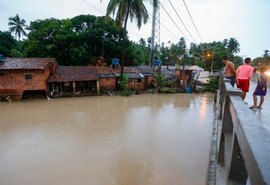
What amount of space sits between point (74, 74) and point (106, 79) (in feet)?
11.2

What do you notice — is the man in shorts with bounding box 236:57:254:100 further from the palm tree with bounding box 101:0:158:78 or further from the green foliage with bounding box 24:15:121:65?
the green foliage with bounding box 24:15:121:65

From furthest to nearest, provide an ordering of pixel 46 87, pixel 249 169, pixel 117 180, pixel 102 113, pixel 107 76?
pixel 107 76
pixel 46 87
pixel 102 113
pixel 117 180
pixel 249 169

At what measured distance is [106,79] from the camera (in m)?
24.4

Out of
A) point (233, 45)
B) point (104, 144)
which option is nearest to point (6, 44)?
point (104, 144)

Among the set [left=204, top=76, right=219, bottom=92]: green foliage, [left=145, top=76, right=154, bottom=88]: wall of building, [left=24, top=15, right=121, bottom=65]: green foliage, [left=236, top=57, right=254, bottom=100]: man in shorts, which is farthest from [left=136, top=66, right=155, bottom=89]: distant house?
[left=236, top=57, right=254, bottom=100]: man in shorts

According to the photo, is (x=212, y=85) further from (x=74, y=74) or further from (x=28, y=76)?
(x=28, y=76)

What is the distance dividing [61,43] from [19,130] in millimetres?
18010

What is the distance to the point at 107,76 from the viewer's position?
79.6ft

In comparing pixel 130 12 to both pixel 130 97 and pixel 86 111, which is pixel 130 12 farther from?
pixel 86 111

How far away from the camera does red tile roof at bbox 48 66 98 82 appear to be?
73.5 feet

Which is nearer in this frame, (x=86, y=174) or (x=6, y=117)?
(x=86, y=174)

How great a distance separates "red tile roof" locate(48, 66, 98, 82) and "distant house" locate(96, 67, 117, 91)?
685 mm

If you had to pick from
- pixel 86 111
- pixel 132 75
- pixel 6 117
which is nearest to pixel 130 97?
pixel 132 75

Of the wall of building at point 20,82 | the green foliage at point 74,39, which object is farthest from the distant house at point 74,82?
the green foliage at point 74,39
